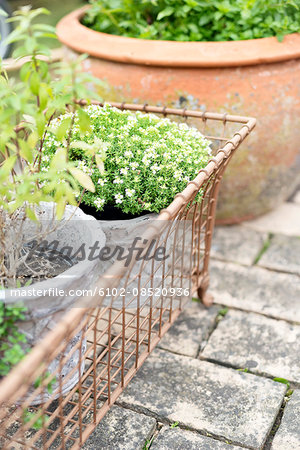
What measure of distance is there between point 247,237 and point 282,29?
3.39 ft

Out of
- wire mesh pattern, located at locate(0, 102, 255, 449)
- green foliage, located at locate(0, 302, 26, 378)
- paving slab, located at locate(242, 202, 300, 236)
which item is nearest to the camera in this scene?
wire mesh pattern, located at locate(0, 102, 255, 449)

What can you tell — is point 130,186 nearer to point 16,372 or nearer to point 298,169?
point 16,372

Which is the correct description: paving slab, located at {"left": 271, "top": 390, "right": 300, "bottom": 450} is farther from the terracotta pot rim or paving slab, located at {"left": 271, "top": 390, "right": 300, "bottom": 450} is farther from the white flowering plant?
the terracotta pot rim

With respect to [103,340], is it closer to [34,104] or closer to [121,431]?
[121,431]

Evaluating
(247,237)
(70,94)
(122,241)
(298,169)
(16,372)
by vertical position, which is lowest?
(247,237)

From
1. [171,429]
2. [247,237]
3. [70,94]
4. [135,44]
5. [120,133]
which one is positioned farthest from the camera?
[247,237]

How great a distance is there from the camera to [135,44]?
235 cm

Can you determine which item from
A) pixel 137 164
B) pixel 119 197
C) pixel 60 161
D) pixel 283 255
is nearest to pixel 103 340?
pixel 119 197

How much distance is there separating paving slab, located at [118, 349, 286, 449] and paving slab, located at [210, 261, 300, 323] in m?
0.42

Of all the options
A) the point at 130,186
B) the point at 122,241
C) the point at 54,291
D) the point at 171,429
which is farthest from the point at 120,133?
the point at 171,429

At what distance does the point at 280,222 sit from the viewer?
289cm

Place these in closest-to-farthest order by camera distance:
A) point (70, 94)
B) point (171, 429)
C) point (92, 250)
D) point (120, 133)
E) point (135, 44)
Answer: point (70, 94) → point (92, 250) → point (171, 429) → point (120, 133) → point (135, 44)

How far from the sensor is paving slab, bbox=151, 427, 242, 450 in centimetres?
160

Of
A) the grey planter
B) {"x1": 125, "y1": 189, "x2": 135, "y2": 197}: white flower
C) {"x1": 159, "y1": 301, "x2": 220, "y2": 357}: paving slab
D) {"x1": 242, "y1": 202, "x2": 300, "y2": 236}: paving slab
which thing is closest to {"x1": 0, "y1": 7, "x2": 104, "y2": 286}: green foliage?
the grey planter
